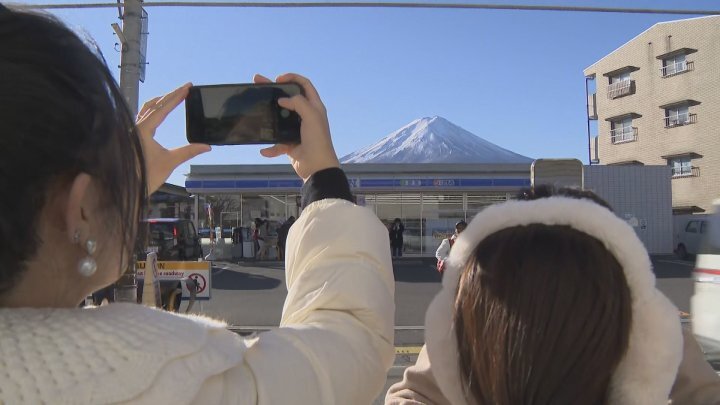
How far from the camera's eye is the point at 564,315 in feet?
3.31

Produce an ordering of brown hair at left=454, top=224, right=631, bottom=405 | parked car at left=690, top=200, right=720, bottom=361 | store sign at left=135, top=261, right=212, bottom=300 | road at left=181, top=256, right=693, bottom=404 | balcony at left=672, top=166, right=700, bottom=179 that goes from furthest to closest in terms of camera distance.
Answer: balcony at left=672, top=166, right=700, bottom=179 < road at left=181, top=256, right=693, bottom=404 < store sign at left=135, top=261, right=212, bottom=300 < parked car at left=690, top=200, right=720, bottom=361 < brown hair at left=454, top=224, right=631, bottom=405

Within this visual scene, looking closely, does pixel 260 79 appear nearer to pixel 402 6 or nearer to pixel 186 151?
pixel 186 151

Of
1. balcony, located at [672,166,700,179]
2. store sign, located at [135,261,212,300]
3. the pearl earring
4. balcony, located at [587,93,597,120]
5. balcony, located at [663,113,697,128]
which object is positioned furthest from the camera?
balcony, located at [587,93,597,120]

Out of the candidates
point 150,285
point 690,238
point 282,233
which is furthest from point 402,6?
point 690,238

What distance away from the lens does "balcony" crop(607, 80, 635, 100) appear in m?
33.1

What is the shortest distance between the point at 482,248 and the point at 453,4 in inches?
258

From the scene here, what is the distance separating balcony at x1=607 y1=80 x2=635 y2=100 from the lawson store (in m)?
16.5

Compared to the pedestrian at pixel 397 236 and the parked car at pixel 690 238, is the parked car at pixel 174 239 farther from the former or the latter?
the parked car at pixel 690 238

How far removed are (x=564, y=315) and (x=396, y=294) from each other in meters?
11.2

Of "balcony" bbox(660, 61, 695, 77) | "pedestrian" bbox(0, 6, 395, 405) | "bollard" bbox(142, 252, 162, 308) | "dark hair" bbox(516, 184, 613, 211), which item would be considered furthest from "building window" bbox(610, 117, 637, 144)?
"pedestrian" bbox(0, 6, 395, 405)

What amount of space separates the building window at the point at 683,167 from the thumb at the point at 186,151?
33.3 m

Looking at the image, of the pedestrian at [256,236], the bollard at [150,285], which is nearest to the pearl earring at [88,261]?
the bollard at [150,285]

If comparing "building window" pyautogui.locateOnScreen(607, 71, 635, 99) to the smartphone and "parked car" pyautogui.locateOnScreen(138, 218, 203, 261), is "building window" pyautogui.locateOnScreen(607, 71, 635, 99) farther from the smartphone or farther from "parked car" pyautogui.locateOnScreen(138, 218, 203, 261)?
the smartphone

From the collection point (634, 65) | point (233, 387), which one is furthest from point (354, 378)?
point (634, 65)
